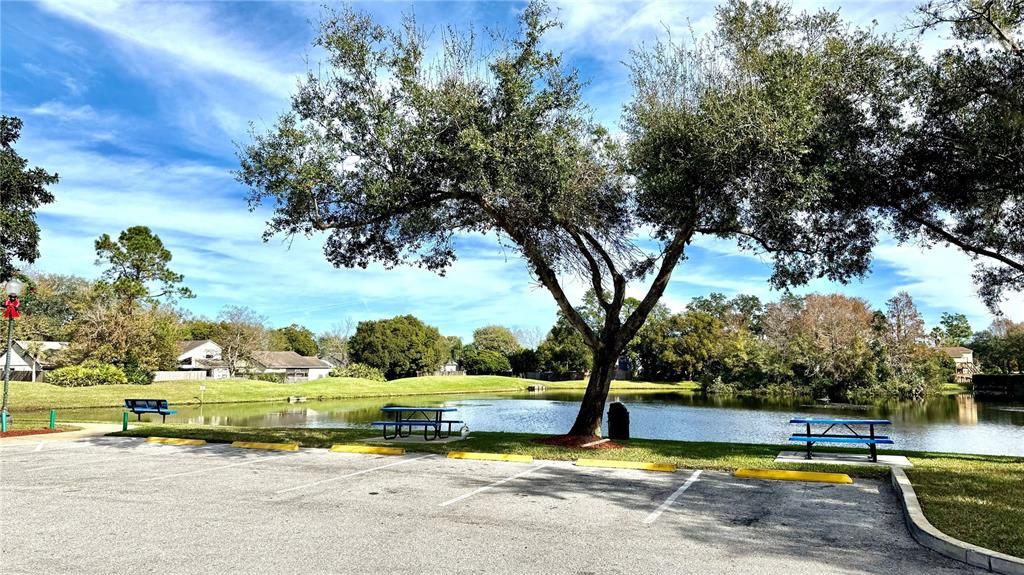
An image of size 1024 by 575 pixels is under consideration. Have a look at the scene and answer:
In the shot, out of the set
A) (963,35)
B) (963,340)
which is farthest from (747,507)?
(963,340)

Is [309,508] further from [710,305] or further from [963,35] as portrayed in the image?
[710,305]

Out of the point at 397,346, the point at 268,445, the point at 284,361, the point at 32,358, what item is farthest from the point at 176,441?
the point at 284,361

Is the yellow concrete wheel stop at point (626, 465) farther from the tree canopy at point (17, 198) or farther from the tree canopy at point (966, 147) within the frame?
the tree canopy at point (17, 198)

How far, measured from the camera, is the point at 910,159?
42.2ft

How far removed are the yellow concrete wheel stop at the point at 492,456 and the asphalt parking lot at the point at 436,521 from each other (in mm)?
723

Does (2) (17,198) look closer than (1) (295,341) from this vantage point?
Yes

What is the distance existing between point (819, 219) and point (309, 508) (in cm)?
1183

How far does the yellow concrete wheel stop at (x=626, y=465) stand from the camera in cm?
1131

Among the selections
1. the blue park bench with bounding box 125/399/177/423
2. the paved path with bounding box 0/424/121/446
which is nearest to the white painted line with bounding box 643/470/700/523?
the paved path with bounding box 0/424/121/446

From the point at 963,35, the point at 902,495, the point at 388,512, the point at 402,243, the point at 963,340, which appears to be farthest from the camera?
the point at 963,340

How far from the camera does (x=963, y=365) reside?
81062 millimetres

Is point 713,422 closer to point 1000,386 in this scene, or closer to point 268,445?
point 268,445

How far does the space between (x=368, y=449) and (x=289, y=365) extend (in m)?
→ 71.7

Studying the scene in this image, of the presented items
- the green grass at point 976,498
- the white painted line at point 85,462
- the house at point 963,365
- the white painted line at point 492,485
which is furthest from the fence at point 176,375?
the house at point 963,365
